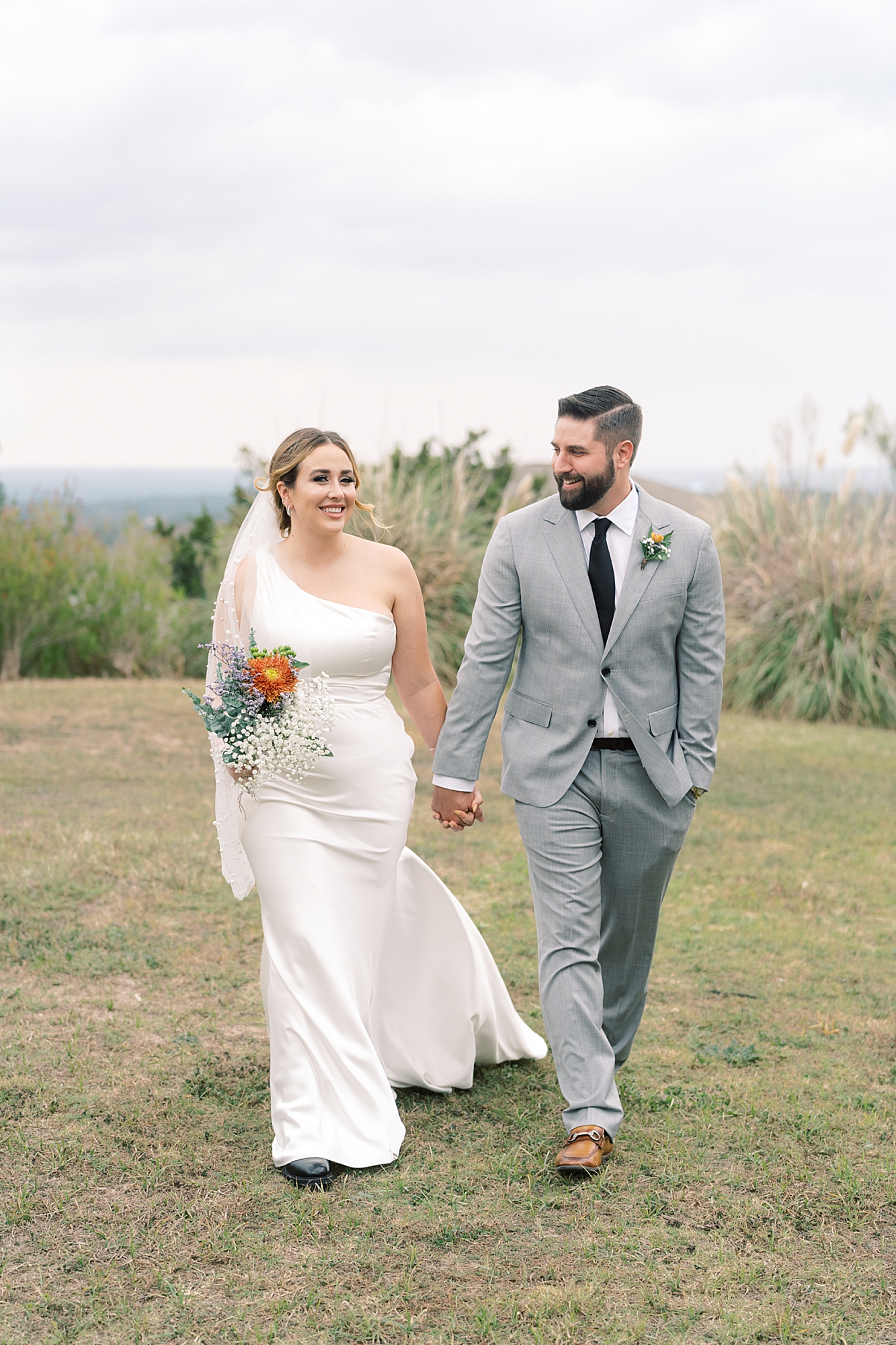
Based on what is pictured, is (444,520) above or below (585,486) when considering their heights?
below

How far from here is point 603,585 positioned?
445 centimetres

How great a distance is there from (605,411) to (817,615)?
11.1 meters

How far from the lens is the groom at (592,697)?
4387 millimetres

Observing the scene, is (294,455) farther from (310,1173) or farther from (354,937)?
(310,1173)

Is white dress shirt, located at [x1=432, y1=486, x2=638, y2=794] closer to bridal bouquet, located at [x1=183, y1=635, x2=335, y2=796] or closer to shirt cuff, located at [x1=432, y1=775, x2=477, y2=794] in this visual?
shirt cuff, located at [x1=432, y1=775, x2=477, y2=794]

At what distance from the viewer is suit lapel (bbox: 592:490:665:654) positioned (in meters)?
4.40

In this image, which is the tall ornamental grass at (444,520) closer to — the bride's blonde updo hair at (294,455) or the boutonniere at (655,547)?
the bride's blonde updo hair at (294,455)

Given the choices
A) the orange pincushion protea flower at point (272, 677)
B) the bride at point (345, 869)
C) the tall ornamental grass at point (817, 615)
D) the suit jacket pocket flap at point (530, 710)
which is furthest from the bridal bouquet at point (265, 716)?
the tall ornamental grass at point (817, 615)

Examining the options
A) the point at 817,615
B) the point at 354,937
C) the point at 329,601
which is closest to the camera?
the point at 354,937

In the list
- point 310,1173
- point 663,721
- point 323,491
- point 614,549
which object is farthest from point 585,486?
point 310,1173

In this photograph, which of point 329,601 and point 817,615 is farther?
point 817,615

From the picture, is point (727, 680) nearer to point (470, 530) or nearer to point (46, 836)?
point (470, 530)

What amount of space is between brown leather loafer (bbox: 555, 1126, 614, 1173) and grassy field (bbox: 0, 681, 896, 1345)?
0.08 m

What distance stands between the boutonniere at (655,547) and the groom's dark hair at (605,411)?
32 centimetres
